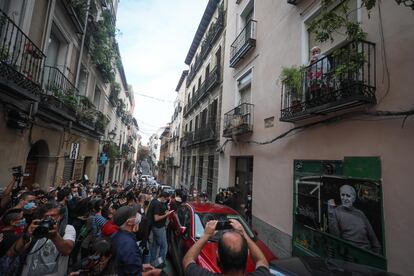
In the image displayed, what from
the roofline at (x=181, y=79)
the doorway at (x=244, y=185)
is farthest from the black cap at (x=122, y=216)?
the roofline at (x=181, y=79)

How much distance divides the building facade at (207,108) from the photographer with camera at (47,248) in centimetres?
999

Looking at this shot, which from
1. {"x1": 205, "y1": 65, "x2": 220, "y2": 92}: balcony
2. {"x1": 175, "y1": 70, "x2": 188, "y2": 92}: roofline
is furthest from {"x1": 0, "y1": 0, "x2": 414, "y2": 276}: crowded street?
{"x1": 175, "y1": 70, "x2": 188, "y2": 92}: roofline

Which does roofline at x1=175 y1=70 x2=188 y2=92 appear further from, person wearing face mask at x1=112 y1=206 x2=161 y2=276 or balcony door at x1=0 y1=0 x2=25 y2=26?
person wearing face mask at x1=112 y1=206 x2=161 y2=276

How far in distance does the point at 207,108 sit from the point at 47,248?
44.6ft

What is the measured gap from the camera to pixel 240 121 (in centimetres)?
927

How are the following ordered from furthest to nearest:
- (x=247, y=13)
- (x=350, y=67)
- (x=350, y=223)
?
1. (x=247, y=13)
2. (x=350, y=223)
3. (x=350, y=67)

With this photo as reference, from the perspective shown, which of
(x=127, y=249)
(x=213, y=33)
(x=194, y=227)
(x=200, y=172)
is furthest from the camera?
(x=200, y=172)

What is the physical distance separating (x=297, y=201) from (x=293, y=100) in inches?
101

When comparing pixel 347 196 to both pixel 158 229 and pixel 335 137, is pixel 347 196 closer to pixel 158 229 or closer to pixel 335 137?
pixel 335 137

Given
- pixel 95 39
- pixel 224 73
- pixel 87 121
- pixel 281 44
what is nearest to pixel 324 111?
pixel 281 44

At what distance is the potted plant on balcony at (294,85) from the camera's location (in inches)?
220

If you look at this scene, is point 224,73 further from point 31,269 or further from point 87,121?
point 31,269

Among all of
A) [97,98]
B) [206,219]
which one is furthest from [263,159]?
[97,98]

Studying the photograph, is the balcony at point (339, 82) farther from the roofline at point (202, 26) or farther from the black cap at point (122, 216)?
the roofline at point (202, 26)
